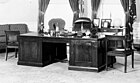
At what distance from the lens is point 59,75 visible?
6410mm

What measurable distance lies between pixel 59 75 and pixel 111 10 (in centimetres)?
478

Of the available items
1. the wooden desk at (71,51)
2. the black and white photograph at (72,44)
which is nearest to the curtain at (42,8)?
the black and white photograph at (72,44)

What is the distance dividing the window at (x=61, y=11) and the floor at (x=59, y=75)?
3.62 m

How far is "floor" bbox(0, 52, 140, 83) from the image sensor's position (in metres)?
5.92

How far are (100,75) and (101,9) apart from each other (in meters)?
4.59

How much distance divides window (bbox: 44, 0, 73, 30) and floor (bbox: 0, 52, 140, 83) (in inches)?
143

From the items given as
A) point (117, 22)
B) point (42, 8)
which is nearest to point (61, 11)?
point (42, 8)

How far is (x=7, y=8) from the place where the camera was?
10.6 meters

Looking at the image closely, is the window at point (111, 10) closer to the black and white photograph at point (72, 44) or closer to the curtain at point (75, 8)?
the black and white photograph at point (72, 44)

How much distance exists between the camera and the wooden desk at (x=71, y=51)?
6742 millimetres

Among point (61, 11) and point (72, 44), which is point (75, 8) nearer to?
point (61, 11)

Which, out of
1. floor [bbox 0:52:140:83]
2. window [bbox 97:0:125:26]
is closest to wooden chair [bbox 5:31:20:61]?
floor [bbox 0:52:140:83]

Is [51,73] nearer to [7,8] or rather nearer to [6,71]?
[6,71]

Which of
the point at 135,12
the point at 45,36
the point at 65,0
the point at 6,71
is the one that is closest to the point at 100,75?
the point at 45,36
